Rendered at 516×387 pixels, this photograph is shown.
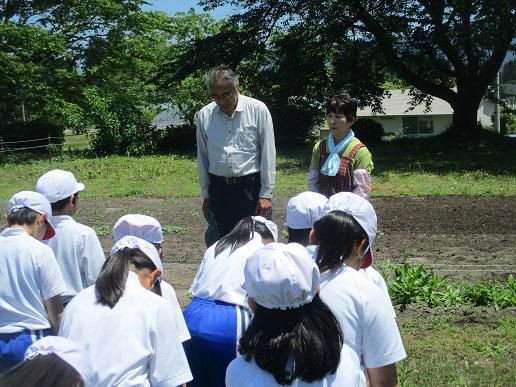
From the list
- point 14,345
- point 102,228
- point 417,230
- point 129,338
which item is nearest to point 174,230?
point 102,228

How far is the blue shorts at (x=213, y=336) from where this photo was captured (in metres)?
3.35

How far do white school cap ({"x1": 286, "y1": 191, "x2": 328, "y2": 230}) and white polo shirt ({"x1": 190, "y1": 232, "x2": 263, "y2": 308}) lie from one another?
0.24 meters

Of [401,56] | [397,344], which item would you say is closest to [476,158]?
[401,56]

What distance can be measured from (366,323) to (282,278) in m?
0.57

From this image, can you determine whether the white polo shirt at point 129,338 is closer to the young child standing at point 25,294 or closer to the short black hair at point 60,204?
the young child standing at point 25,294

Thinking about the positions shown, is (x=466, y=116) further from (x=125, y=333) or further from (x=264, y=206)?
(x=125, y=333)

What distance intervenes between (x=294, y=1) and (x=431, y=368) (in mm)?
20319

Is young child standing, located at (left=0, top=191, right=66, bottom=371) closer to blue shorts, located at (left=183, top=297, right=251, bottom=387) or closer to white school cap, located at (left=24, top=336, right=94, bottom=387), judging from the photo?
blue shorts, located at (left=183, top=297, right=251, bottom=387)

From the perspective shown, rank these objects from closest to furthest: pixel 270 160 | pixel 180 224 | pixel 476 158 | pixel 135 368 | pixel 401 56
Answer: pixel 135 368
pixel 270 160
pixel 180 224
pixel 476 158
pixel 401 56

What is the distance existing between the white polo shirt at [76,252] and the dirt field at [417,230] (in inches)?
84.3

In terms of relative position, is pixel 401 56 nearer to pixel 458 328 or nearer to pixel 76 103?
pixel 76 103

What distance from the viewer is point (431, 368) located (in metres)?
4.57

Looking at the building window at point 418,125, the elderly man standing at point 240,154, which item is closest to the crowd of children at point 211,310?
the elderly man standing at point 240,154

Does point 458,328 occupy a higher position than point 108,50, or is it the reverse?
point 108,50
